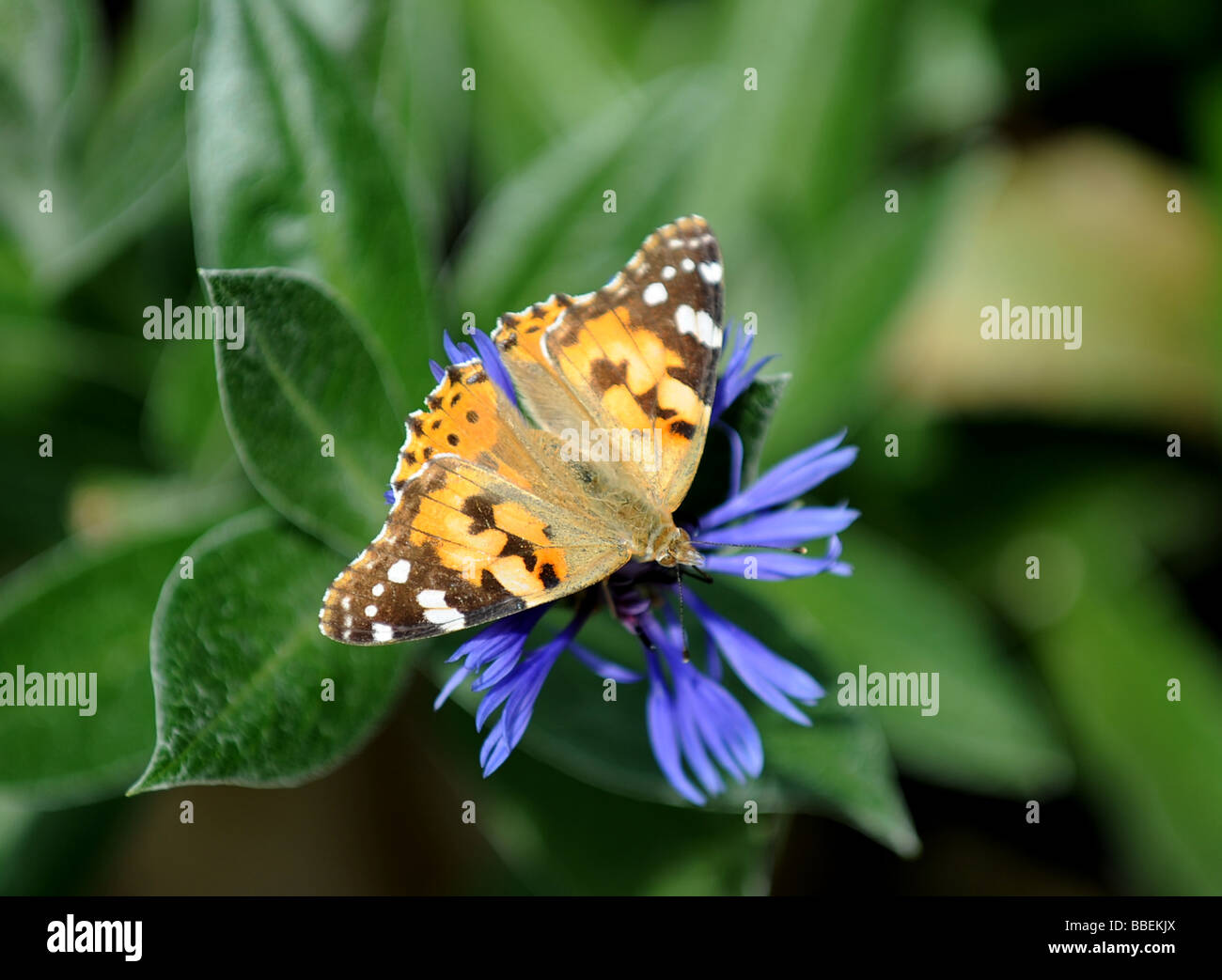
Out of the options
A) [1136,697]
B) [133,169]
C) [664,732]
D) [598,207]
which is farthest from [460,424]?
[1136,697]

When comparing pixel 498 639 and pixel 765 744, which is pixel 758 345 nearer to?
pixel 765 744

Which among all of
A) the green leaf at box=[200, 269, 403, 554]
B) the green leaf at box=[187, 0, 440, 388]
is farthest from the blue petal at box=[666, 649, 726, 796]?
the green leaf at box=[187, 0, 440, 388]

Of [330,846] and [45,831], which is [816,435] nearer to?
[330,846]

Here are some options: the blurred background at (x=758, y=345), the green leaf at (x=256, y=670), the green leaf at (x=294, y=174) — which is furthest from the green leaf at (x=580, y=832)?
the green leaf at (x=294, y=174)

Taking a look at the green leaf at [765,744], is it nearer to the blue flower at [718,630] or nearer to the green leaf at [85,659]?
the blue flower at [718,630]

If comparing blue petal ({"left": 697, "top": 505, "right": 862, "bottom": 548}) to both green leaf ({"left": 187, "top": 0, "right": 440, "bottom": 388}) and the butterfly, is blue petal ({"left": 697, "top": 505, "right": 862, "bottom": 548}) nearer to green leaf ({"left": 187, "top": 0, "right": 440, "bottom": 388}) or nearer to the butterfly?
the butterfly
